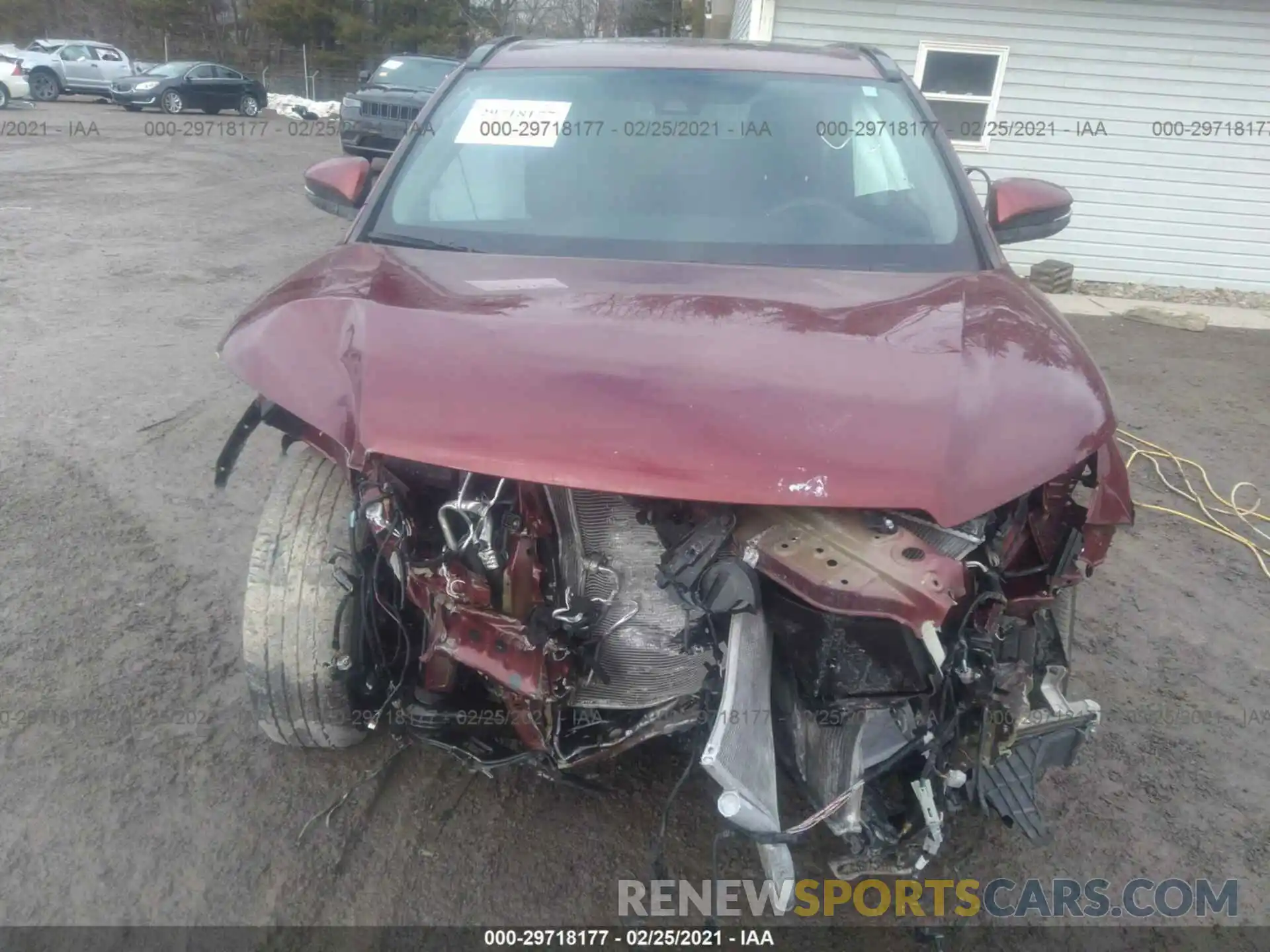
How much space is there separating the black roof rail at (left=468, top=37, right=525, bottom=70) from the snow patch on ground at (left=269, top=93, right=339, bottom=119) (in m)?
24.7

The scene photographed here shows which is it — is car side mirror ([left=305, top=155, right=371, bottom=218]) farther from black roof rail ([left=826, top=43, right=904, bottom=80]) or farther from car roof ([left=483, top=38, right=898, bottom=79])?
black roof rail ([left=826, top=43, right=904, bottom=80])

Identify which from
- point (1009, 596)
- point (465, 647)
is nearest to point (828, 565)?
point (1009, 596)

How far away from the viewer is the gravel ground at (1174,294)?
9.24m

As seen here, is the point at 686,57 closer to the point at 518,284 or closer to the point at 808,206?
the point at 808,206

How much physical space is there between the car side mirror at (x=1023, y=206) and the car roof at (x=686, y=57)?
0.61 m

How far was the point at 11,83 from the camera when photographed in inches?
792

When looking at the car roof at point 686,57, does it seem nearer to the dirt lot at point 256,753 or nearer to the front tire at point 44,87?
the dirt lot at point 256,753

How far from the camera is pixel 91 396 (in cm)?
482

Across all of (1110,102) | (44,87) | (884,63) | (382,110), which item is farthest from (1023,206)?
(44,87)

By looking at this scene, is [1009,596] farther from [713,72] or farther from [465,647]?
[713,72]

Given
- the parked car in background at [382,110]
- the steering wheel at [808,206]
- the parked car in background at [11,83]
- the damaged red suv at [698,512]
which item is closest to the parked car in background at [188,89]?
the parked car in background at [11,83]

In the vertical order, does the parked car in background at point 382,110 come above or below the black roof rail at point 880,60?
below

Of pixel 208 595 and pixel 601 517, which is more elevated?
pixel 601 517

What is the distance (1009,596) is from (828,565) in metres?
0.58
